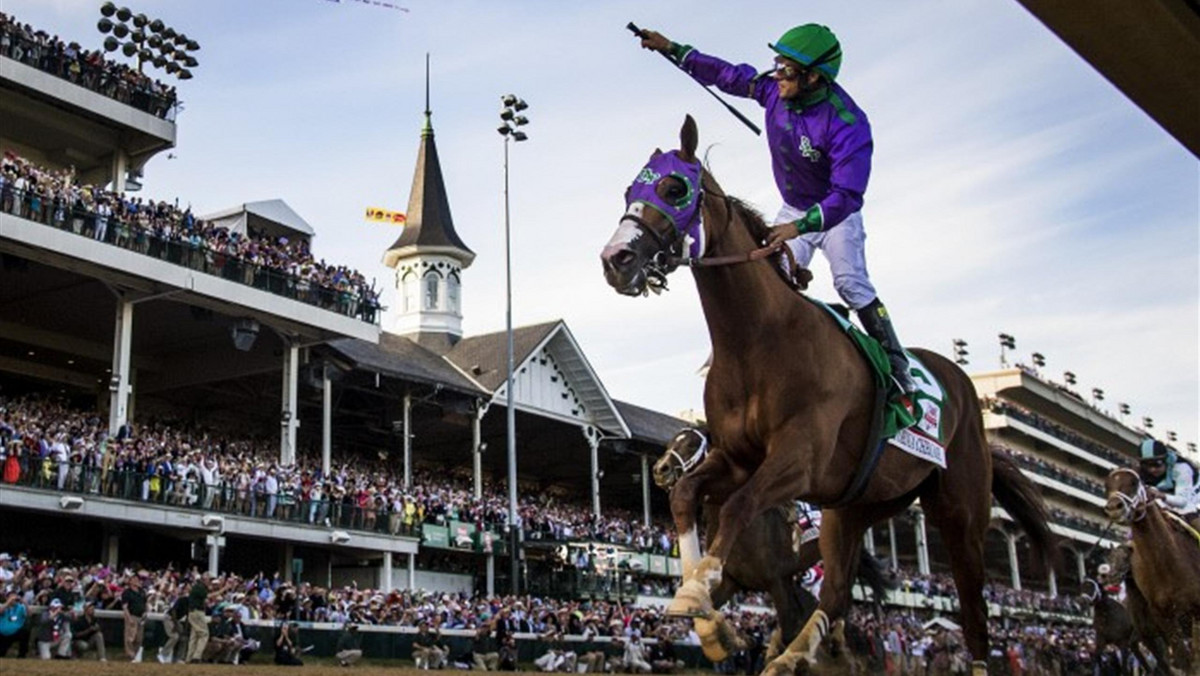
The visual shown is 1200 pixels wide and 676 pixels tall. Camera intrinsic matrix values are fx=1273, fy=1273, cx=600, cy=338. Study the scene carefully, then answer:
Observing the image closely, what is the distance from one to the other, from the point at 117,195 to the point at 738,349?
27059mm

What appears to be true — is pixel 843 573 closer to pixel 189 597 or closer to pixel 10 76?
pixel 189 597

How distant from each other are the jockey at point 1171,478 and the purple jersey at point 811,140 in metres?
7.33

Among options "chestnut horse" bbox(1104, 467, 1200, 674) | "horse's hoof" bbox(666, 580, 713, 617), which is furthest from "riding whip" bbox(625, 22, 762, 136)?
"chestnut horse" bbox(1104, 467, 1200, 674)

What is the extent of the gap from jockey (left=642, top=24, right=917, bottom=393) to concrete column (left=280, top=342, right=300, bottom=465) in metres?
27.4

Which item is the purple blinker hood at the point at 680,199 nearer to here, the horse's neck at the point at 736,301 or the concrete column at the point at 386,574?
the horse's neck at the point at 736,301

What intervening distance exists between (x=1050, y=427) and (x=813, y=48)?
269 feet

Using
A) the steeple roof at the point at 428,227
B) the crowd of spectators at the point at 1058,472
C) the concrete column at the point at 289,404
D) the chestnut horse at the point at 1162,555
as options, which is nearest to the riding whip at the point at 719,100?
the chestnut horse at the point at 1162,555

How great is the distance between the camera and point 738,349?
21.9ft

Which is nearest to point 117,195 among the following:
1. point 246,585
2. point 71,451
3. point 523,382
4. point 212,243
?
point 212,243

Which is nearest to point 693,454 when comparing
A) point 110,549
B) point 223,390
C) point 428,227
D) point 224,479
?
point 224,479

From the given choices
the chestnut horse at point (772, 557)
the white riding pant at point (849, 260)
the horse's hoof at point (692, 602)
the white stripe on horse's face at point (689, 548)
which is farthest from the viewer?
the chestnut horse at point (772, 557)

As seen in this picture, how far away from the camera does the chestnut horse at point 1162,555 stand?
12.4 meters

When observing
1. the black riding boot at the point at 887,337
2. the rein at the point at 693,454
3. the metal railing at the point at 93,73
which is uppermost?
the metal railing at the point at 93,73

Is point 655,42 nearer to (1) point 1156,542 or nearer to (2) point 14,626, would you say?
(1) point 1156,542
